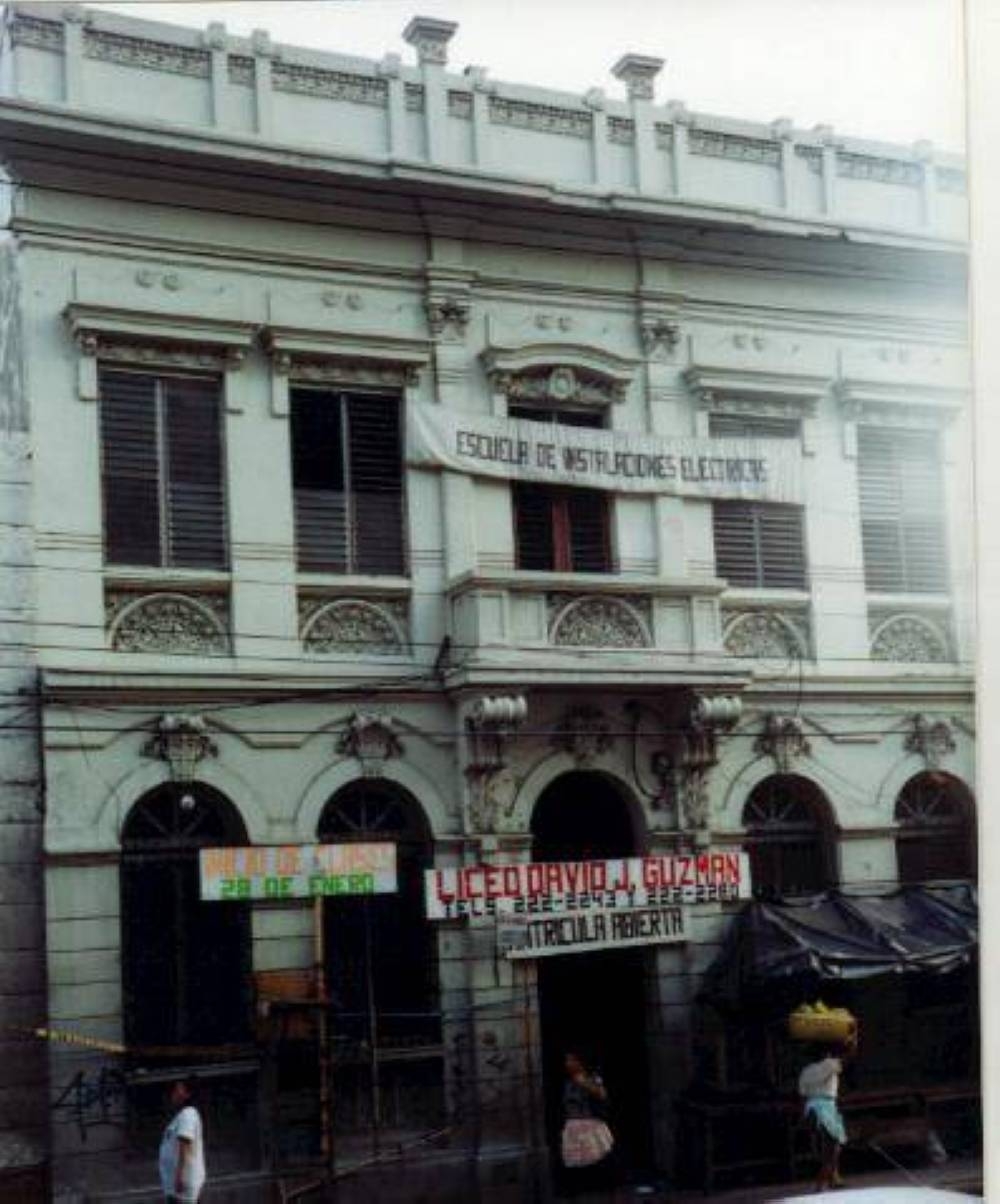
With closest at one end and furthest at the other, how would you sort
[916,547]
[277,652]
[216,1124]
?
[216,1124]
[277,652]
[916,547]

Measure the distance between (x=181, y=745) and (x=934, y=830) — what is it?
130 inches

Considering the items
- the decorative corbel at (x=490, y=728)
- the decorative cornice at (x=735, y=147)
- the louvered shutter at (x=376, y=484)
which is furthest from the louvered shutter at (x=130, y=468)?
the decorative cornice at (x=735, y=147)

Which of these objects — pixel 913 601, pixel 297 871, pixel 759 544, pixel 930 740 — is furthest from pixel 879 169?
pixel 297 871

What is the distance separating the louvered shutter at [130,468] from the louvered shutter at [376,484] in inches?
33.4

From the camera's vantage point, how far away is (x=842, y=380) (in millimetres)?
7207

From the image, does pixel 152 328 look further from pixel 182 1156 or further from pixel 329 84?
pixel 182 1156

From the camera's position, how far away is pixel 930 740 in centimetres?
698

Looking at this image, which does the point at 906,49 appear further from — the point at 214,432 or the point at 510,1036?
the point at 510,1036

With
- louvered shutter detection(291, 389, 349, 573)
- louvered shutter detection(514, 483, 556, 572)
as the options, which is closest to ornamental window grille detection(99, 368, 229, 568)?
louvered shutter detection(291, 389, 349, 573)

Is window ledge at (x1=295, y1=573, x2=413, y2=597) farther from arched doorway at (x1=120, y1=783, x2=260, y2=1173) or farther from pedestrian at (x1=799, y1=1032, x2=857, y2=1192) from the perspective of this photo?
pedestrian at (x1=799, y1=1032, x2=857, y2=1192)

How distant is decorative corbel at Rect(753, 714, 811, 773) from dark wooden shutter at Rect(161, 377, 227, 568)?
2.53m

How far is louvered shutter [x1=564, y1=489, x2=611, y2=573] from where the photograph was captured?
7031mm

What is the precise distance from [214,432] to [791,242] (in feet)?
9.17

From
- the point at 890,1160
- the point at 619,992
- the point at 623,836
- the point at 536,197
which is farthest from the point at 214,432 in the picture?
the point at 890,1160
